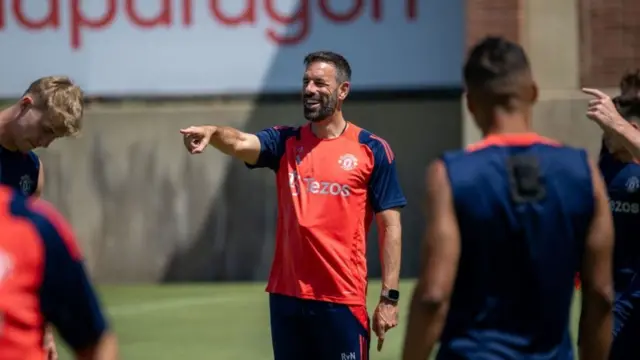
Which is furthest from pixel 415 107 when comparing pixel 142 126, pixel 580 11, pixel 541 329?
pixel 541 329

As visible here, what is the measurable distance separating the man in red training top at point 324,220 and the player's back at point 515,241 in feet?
7.56

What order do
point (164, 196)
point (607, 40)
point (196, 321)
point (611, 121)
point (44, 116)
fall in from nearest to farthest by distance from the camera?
point (44, 116) → point (611, 121) → point (196, 321) → point (607, 40) → point (164, 196)

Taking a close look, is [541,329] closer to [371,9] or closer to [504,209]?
[504,209]

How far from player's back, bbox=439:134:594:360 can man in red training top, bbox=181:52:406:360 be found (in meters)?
2.30

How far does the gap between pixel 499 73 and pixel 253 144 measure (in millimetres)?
2668

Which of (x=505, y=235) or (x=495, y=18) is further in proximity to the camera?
(x=495, y=18)

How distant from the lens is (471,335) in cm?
372

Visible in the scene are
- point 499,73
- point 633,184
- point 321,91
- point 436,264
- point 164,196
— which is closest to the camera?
point 436,264

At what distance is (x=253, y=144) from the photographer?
20.4 ft

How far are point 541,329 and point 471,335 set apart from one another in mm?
215

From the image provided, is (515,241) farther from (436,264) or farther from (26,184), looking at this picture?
(26,184)

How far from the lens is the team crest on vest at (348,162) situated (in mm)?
6199


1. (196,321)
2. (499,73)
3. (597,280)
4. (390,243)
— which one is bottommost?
(196,321)

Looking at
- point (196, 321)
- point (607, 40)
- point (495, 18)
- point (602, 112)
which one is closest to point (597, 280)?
point (602, 112)
